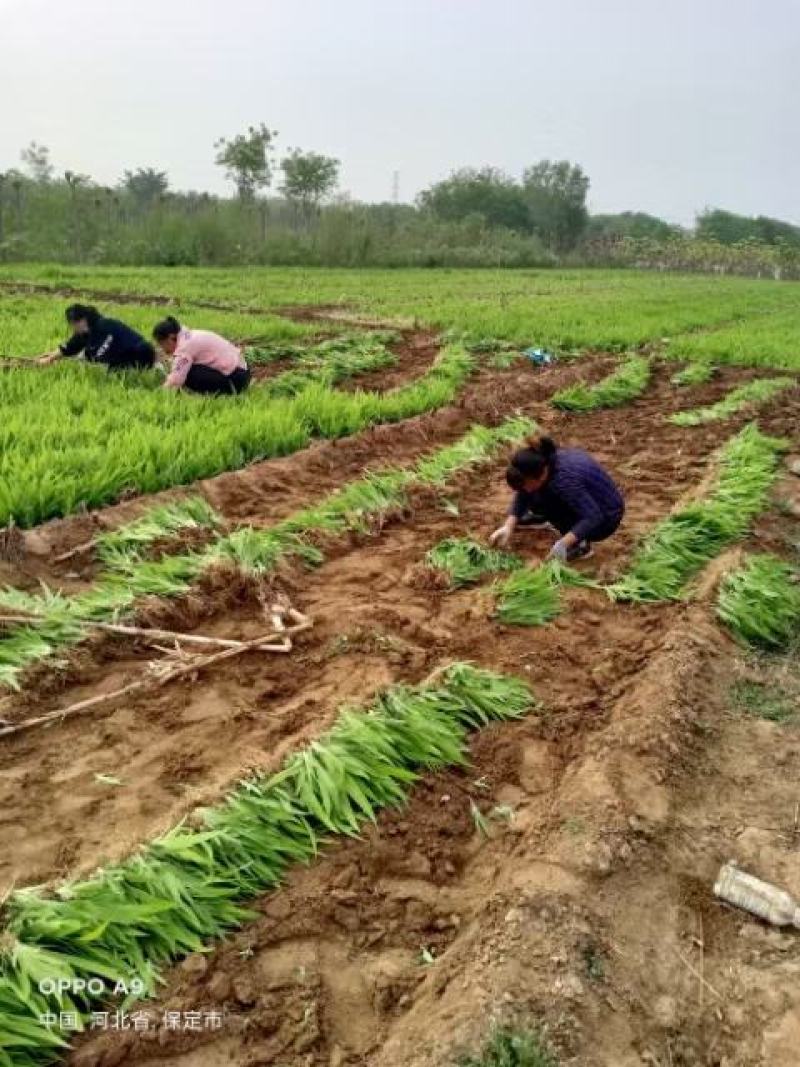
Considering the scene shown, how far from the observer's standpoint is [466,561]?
473 centimetres

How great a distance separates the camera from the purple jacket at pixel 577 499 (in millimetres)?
4707

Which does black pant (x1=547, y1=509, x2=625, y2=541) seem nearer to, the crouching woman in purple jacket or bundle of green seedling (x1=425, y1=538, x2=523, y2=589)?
the crouching woman in purple jacket

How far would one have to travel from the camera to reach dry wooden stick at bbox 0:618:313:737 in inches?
127

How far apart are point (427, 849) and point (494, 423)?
608 centimetres

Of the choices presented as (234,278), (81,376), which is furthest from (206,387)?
(234,278)

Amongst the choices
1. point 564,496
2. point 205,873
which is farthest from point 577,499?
point 205,873

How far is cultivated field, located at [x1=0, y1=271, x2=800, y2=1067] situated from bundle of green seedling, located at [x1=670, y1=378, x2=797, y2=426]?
1.60 meters

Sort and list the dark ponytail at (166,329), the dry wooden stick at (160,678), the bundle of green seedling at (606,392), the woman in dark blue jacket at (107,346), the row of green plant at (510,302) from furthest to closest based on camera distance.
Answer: the row of green plant at (510,302), the bundle of green seedling at (606,392), the woman in dark blue jacket at (107,346), the dark ponytail at (166,329), the dry wooden stick at (160,678)

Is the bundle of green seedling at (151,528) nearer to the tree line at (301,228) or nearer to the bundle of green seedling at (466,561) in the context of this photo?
the bundle of green seedling at (466,561)

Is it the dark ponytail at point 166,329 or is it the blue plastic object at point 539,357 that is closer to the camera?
the dark ponytail at point 166,329

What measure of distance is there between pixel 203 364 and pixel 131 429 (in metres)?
1.62

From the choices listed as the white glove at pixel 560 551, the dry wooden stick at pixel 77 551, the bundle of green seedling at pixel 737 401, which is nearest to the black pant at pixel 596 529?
the white glove at pixel 560 551

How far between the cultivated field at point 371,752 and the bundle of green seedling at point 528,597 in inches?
1.1

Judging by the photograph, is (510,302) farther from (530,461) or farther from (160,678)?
(160,678)
